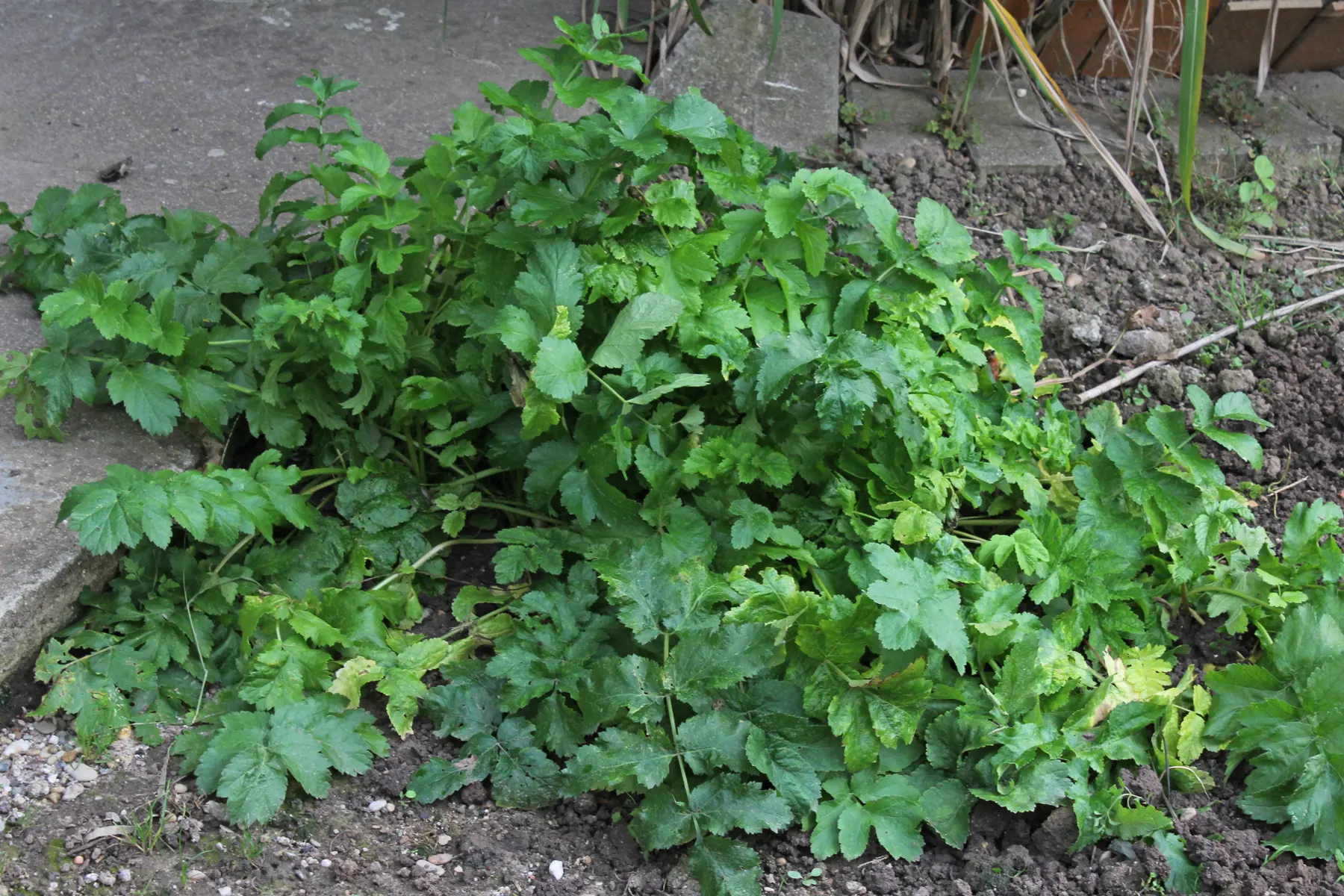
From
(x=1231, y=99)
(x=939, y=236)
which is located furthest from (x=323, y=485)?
(x=1231, y=99)

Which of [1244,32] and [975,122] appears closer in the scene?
[975,122]

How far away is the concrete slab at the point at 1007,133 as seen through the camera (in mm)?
3533

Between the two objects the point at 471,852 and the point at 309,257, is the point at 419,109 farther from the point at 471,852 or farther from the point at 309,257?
the point at 471,852

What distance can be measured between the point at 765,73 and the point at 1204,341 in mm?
1620

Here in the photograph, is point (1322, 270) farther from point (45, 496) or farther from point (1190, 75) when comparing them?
point (45, 496)

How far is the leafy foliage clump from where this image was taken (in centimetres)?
193

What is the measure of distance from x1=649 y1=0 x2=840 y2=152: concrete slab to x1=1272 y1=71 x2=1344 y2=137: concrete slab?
157cm

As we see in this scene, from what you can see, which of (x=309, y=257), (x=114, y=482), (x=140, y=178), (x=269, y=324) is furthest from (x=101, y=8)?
(x=114, y=482)

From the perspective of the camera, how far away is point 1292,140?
Result: 12.0 ft

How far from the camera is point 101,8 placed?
13.4 feet

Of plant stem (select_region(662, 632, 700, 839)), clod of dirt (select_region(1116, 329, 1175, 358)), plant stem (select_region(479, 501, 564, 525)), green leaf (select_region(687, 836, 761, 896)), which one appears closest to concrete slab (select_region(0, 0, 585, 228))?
plant stem (select_region(479, 501, 564, 525))

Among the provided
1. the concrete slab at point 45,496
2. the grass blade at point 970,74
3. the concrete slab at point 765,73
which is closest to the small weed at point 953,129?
the grass blade at point 970,74

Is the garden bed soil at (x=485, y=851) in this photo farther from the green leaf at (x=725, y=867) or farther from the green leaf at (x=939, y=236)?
the green leaf at (x=939, y=236)

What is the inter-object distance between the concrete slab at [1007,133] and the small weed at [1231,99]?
581mm
